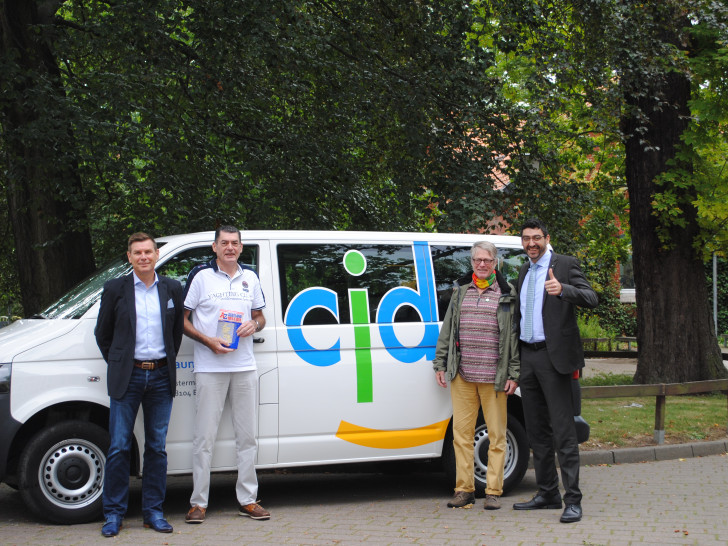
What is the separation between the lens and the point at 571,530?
5961 mm

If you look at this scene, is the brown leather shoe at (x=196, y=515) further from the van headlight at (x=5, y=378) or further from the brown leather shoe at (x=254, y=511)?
the van headlight at (x=5, y=378)

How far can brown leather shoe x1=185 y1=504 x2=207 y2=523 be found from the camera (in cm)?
615

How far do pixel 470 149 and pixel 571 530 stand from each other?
6.50m

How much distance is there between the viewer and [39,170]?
9609 millimetres

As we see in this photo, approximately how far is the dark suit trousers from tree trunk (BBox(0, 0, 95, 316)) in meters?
5.76

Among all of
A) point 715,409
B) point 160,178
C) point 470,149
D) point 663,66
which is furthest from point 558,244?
point 160,178

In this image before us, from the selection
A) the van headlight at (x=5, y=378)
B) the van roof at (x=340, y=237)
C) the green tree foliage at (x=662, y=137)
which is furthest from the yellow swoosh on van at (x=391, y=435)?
the green tree foliage at (x=662, y=137)

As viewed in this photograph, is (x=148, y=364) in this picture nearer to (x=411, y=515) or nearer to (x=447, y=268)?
(x=411, y=515)

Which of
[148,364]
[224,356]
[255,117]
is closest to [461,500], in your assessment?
[224,356]

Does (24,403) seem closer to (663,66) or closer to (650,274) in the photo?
(663,66)

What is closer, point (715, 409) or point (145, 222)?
point (145, 222)

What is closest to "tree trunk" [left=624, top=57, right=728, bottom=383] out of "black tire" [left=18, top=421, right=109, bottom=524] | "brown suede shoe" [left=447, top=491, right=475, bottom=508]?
"brown suede shoe" [left=447, top=491, right=475, bottom=508]

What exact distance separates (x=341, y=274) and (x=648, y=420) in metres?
6.51

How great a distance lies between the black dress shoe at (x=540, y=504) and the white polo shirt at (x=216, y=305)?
2376mm
